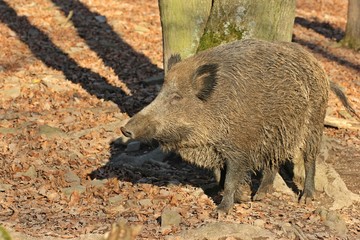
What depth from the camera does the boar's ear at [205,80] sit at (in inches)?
268

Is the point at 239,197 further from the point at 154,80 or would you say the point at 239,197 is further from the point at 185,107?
the point at 154,80

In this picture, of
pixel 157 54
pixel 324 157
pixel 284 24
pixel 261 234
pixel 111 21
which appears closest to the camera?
pixel 261 234

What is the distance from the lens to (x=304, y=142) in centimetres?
776

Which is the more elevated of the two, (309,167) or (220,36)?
(220,36)

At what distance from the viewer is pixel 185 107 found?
6.85m

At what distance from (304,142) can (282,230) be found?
1.49 m

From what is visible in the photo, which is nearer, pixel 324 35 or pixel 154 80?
pixel 154 80

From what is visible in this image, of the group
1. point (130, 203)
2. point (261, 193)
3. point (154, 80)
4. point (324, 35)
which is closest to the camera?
point (130, 203)

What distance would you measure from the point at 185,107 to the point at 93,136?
2708mm

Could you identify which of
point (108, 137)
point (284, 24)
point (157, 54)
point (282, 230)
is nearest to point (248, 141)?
point (282, 230)

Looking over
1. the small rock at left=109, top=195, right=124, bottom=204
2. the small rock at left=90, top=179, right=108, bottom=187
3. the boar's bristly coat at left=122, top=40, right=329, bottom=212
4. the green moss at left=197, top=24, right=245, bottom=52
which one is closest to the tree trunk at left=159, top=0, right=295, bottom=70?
the green moss at left=197, top=24, right=245, bottom=52

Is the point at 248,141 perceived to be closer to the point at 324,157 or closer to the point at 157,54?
the point at 324,157

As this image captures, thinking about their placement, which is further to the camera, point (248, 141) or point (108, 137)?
point (108, 137)

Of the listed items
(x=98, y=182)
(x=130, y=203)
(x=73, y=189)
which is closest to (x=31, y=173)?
(x=73, y=189)
